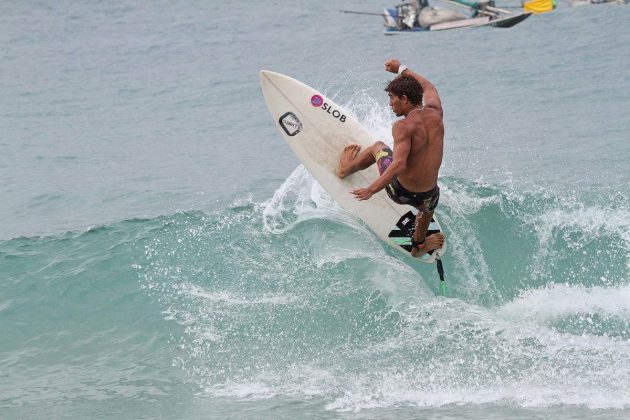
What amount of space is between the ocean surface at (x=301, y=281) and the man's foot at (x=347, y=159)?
69cm

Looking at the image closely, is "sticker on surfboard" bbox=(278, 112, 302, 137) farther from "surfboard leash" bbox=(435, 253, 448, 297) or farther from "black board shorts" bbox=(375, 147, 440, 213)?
"surfboard leash" bbox=(435, 253, 448, 297)

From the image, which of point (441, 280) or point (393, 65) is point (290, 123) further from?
point (441, 280)

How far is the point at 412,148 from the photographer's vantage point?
22.5 ft

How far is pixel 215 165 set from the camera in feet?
48.8

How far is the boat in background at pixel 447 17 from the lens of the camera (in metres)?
26.7

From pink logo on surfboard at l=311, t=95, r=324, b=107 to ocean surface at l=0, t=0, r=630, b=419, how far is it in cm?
87

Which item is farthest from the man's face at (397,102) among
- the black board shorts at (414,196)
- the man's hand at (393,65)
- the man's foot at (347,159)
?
the man's foot at (347,159)

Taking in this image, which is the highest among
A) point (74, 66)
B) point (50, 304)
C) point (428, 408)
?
point (428, 408)

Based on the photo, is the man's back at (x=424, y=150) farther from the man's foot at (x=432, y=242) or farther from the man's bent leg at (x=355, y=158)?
the man's foot at (x=432, y=242)

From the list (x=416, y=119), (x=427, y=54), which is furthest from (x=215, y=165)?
(x=427, y=54)

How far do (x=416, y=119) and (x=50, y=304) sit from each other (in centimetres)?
422

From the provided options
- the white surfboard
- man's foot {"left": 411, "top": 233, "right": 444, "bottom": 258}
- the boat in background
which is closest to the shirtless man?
man's foot {"left": 411, "top": 233, "right": 444, "bottom": 258}

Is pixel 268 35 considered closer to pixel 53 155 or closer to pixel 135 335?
pixel 53 155

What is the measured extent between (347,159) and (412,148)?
57.8 inches
